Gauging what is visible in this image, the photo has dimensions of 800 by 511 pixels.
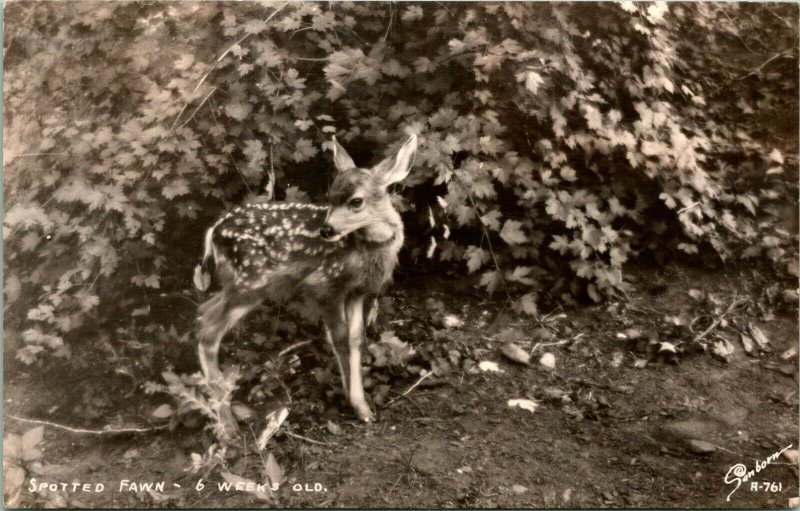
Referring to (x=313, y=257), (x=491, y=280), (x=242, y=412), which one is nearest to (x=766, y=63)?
(x=491, y=280)

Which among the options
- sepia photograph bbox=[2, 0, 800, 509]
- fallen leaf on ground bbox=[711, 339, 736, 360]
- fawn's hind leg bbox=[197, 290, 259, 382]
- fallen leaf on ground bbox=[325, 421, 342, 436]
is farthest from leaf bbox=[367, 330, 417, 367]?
fallen leaf on ground bbox=[711, 339, 736, 360]

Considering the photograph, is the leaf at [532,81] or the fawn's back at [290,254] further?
the leaf at [532,81]

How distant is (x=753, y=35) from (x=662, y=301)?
1100 millimetres

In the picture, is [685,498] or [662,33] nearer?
[685,498]

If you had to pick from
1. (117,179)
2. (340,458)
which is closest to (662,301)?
(340,458)

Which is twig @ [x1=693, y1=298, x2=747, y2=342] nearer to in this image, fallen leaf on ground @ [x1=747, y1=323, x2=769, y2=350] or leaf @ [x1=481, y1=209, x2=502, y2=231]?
fallen leaf on ground @ [x1=747, y1=323, x2=769, y2=350]

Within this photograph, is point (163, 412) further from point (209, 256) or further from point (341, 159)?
point (341, 159)

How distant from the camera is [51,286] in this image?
7.83 ft

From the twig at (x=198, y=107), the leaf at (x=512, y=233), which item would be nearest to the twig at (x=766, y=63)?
the leaf at (x=512, y=233)

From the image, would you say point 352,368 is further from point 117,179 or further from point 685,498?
point 685,498

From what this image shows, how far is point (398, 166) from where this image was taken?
2.34 metres

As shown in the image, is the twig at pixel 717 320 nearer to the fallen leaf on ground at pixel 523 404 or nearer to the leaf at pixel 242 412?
the fallen leaf on ground at pixel 523 404

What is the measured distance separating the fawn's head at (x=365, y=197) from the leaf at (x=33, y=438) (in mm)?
1219

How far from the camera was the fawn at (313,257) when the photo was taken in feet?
7.64
